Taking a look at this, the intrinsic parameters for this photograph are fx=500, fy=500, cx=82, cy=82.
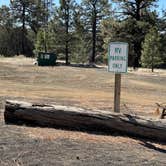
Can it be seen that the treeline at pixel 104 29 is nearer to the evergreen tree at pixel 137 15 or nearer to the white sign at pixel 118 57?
the evergreen tree at pixel 137 15

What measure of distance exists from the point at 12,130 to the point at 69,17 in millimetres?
66595

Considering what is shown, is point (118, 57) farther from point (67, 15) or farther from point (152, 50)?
point (67, 15)

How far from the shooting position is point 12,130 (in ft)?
30.9

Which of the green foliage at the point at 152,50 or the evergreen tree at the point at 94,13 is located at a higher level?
the evergreen tree at the point at 94,13

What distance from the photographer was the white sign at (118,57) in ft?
34.4

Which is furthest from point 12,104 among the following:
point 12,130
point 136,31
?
point 136,31

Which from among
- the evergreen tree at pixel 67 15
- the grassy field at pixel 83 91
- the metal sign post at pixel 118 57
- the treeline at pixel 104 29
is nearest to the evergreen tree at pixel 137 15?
the treeline at pixel 104 29

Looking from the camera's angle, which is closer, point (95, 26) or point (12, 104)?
point (12, 104)

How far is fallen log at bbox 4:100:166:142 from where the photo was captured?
371 inches

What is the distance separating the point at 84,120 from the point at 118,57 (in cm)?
171

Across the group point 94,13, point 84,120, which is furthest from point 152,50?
point 84,120

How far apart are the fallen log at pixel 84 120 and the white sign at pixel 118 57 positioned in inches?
50.6

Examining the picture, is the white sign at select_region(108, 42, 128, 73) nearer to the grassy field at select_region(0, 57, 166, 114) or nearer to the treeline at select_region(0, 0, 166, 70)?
the grassy field at select_region(0, 57, 166, 114)

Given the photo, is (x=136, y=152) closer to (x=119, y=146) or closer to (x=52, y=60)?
(x=119, y=146)
